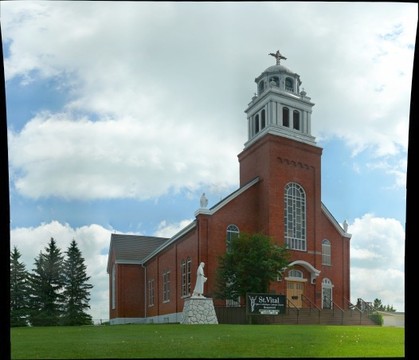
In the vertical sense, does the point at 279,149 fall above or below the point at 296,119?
below

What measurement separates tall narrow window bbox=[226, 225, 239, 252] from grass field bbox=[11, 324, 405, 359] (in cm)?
109

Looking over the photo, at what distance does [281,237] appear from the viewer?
8133 mm

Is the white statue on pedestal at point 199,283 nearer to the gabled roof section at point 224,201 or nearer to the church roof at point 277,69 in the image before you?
the gabled roof section at point 224,201

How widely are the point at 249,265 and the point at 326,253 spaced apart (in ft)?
3.69

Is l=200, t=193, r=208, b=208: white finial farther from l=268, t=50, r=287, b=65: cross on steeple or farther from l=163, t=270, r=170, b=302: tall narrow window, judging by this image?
l=268, t=50, r=287, b=65: cross on steeple

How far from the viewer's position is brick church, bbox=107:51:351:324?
284 inches

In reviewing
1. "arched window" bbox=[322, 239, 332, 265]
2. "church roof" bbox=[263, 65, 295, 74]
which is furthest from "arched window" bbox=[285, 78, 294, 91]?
"arched window" bbox=[322, 239, 332, 265]

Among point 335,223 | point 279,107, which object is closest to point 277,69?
point 279,107

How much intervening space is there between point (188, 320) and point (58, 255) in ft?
6.05

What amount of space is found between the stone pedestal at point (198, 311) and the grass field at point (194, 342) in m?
0.21

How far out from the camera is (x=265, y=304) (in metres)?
7.71

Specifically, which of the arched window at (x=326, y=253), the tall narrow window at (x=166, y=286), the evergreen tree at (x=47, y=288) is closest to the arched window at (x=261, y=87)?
the arched window at (x=326, y=253)

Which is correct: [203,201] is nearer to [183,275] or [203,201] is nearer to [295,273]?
[183,275]

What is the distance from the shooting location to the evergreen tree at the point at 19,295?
650 cm
